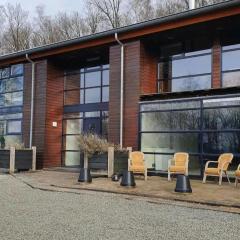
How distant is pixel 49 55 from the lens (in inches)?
753

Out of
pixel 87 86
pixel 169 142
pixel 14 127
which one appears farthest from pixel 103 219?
pixel 14 127

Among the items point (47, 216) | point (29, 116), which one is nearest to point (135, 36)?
point (29, 116)

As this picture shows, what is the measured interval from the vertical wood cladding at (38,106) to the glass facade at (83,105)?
112 centimetres

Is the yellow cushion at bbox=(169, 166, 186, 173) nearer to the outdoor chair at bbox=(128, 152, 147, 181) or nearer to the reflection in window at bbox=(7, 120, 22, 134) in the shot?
the outdoor chair at bbox=(128, 152, 147, 181)

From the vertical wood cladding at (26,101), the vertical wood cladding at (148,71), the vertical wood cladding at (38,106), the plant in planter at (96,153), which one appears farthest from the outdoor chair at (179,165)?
the vertical wood cladding at (26,101)

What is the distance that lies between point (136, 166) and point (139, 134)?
240cm

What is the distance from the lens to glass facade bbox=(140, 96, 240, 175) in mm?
13734

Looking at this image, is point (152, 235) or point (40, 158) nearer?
point (152, 235)

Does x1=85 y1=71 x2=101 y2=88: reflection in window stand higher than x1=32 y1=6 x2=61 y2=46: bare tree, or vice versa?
x1=32 y1=6 x2=61 y2=46: bare tree

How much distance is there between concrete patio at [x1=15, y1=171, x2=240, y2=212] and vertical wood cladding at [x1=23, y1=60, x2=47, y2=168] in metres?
4.57

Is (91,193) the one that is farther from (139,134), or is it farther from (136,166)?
(139,134)

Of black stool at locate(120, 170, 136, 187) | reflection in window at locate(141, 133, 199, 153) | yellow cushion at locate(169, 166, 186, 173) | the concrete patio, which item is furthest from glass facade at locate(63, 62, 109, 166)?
black stool at locate(120, 170, 136, 187)

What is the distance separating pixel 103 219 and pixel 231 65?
9.05 m

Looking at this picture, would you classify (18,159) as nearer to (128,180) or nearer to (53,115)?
(53,115)
